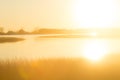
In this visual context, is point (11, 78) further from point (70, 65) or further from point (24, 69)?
point (70, 65)

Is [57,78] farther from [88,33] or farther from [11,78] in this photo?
[88,33]

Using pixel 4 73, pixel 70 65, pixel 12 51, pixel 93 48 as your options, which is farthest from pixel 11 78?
pixel 93 48

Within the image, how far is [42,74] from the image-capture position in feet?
35.3

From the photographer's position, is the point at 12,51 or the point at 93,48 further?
the point at 93,48

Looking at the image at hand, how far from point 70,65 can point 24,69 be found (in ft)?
4.43

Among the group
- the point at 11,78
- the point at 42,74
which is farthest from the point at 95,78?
the point at 11,78

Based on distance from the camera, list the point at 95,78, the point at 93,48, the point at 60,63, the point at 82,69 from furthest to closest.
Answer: the point at 93,48 → the point at 60,63 → the point at 82,69 → the point at 95,78

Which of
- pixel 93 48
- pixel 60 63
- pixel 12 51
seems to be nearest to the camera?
pixel 60 63

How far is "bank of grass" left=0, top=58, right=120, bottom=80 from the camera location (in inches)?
412

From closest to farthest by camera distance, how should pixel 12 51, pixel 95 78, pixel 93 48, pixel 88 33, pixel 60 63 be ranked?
pixel 95 78
pixel 60 63
pixel 12 51
pixel 93 48
pixel 88 33

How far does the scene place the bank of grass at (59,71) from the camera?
10461 millimetres

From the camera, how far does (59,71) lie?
1098 cm

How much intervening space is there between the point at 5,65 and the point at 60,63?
64.6 inches

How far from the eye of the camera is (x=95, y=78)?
1037 cm
